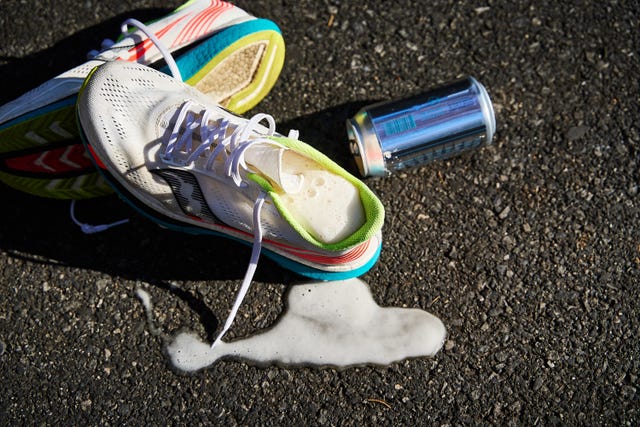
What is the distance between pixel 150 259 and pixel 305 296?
648mm

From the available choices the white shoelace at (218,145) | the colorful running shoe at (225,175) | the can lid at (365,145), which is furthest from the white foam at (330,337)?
the can lid at (365,145)

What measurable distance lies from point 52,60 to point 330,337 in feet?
5.68

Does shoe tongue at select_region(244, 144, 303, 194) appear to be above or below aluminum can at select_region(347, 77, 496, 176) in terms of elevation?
above

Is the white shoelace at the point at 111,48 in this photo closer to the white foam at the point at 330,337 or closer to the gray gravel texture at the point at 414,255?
the gray gravel texture at the point at 414,255

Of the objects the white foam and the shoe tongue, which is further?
the white foam

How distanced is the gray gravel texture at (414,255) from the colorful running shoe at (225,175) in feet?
0.81

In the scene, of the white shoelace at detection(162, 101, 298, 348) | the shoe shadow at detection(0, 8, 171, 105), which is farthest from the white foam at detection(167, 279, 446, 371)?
the shoe shadow at detection(0, 8, 171, 105)

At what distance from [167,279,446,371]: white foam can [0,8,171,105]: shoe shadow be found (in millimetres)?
1313

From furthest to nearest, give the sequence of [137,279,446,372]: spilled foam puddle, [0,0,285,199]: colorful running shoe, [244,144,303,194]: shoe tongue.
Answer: [137,279,446,372]: spilled foam puddle → [0,0,285,199]: colorful running shoe → [244,144,303,194]: shoe tongue

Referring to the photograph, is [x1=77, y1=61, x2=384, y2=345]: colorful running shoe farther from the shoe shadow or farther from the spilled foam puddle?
the shoe shadow

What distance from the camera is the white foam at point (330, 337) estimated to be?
2311 millimetres

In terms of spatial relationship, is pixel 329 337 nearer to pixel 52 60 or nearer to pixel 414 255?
pixel 414 255

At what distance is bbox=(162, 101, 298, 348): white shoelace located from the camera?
1.99 m

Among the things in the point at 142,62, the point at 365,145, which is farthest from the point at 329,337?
the point at 142,62
